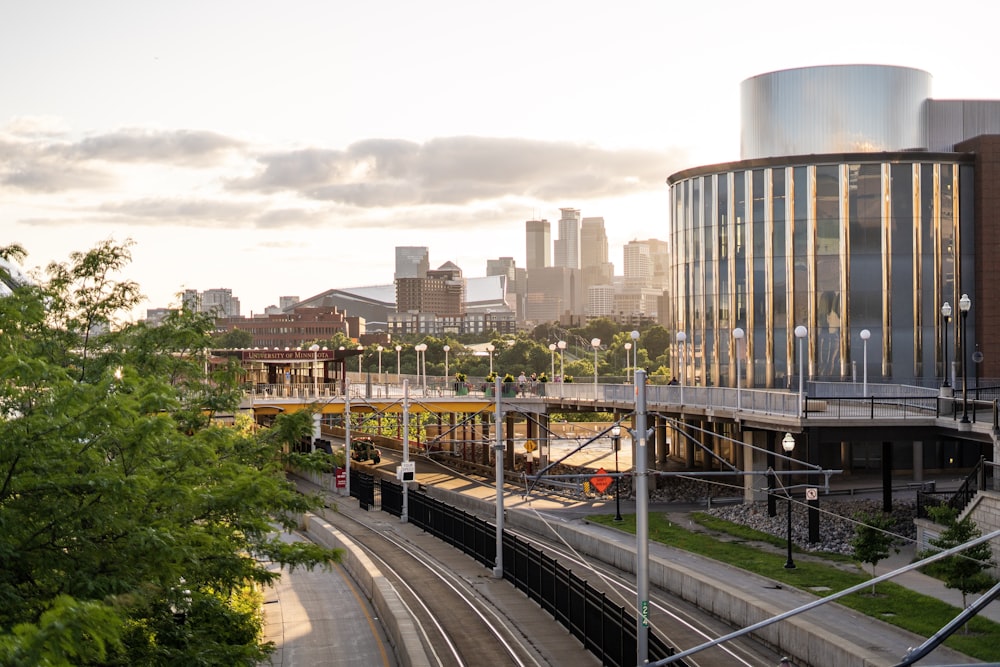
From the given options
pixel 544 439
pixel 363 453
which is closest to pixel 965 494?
pixel 544 439

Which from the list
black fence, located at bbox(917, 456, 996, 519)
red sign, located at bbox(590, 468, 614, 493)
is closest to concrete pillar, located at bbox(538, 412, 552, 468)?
red sign, located at bbox(590, 468, 614, 493)

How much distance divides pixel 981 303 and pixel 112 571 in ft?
209

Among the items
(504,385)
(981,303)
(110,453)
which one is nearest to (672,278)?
(504,385)

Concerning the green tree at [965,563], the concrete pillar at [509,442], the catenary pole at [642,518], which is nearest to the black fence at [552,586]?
the catenary pole at [642,518]

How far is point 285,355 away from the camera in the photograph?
10044 cm

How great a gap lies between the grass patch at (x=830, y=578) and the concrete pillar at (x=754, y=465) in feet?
10.7

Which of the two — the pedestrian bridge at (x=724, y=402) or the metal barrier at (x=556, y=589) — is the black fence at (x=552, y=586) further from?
the pedestrian bridge at (x=724, y=402)

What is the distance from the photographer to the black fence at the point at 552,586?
2794 cm

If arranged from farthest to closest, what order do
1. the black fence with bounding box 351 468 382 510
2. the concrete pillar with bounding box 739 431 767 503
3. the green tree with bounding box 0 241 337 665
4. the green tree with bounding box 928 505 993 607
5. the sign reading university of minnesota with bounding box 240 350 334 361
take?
the sign reading university of minnesota with bounding box 240 350 334 361 < the black fence with bounding box 351 468 382 510 < the concrete pillar with bounding box 739 431 767 503 < the green tree with bounding box 928 505 993 607 < the green tree with bounding box 0 241 337 665

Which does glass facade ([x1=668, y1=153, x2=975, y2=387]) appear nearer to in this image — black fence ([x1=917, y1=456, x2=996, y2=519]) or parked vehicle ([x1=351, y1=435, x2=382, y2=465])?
black fence ([x1=917, y1=456, x2=996, y2=519])

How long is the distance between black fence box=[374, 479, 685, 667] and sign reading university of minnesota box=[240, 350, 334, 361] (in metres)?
40.1

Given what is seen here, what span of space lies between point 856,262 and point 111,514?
59606mm

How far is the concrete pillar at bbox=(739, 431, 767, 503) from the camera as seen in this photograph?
57.1 meters

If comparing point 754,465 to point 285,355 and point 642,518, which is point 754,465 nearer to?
point 642,518
